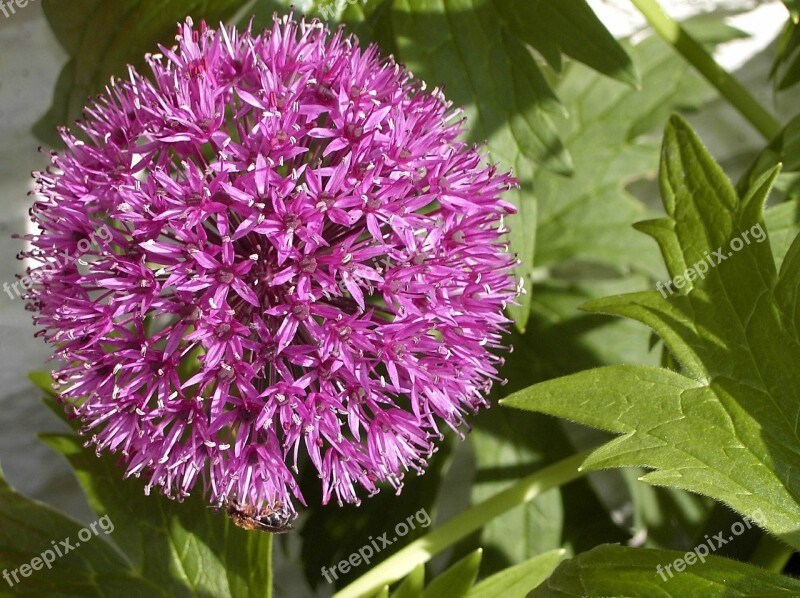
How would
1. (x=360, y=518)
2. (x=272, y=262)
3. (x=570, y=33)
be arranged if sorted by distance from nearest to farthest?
(x=272, y=262) < (x=570, y=33) < (x=360, y=518)

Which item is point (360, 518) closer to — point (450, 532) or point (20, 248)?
point (450, 532)

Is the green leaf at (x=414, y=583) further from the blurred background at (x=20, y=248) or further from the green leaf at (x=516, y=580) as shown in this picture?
the blurred background at (x=20, y=248)

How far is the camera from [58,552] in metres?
1.56

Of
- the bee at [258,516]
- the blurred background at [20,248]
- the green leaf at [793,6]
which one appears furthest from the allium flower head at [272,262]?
the blurred background at [20,248]

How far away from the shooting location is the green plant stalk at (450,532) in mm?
1517

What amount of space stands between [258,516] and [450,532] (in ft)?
1.32

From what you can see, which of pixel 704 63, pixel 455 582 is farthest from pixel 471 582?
pixel 704 63

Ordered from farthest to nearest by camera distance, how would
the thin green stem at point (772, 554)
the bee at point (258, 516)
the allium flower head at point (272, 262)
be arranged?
1. the thin green stem at point (772, 554)
2. the bee at point (258, 516)
3. the allium flower head at point (272, 262)

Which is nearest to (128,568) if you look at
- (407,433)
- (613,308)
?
(407,433)

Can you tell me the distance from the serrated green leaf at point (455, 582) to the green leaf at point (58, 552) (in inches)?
19.9

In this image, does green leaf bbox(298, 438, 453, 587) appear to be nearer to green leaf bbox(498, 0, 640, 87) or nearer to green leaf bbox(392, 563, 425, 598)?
green leaf bbox(392, 563, 425, 598)

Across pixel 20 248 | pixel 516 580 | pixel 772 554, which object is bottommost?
pixel 772 554

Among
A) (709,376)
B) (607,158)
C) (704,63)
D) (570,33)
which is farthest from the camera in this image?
(607,158)

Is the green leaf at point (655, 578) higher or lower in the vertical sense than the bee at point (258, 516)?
lower
